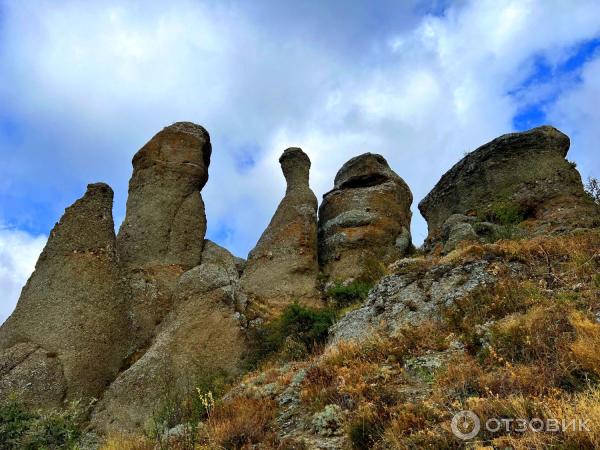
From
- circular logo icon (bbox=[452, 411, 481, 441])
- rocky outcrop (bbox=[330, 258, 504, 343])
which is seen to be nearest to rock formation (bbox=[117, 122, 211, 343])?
rocky outcrop (bbox=[330, 258, 504, 343])

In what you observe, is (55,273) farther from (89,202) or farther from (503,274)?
(503,274)

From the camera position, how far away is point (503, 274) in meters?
10.0

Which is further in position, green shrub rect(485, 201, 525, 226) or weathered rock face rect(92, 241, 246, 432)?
green shrub rect(485, 201, 525, 226)

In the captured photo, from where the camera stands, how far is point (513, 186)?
61.0ft

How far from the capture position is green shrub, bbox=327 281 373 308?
17.2m

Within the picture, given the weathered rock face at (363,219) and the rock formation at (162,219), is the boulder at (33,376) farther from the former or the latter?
the weathered rock face at (363,219)

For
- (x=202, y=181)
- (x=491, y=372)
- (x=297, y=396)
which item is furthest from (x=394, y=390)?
(x=202, y=181)

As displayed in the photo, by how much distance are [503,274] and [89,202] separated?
42.8ft

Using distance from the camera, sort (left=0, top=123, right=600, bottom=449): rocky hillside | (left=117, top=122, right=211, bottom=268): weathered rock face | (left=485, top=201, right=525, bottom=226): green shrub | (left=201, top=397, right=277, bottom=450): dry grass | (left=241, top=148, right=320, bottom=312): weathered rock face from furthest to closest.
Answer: (left=241, top=148, right=320, bottom=312): weathered rock face < (left=117, top=122, right=211, bottom=268): weathered rock face < (left=485, top=201, right=525, bottom=226): green shrub < (left=201, top=397, right=277, bottom=450): dry grass < (left=0, top=123, right=600, bottom=449): rocky hillside

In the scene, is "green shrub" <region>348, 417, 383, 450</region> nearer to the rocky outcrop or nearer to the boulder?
the rocky outcrop

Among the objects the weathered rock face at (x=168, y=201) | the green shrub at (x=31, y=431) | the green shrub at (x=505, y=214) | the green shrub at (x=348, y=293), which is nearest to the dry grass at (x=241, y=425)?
the green shrub at (x=31, y=431)

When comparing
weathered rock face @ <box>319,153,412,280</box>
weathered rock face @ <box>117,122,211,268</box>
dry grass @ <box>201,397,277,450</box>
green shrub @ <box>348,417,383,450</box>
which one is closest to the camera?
green shrub @ <box>348,417,383,450</box>

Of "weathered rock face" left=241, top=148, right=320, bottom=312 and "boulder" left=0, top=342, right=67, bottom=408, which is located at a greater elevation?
"weathered rock face" left=241, top=148, right=320, bottom=312

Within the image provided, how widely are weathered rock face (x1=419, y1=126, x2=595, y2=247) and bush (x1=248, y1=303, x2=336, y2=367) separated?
17.3 feet
